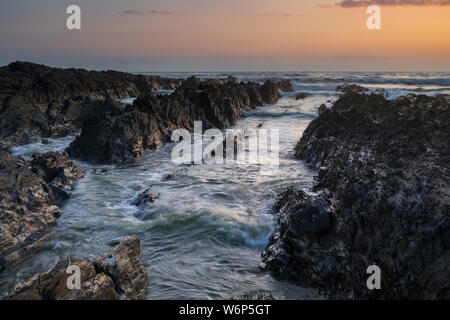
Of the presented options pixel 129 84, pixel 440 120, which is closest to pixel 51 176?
pixel 440 120

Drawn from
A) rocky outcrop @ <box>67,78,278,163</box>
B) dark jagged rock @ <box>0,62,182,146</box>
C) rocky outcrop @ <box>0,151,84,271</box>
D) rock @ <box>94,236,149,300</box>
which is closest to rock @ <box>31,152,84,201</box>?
rocky outcrop @ <box>0,151,84,271</box>

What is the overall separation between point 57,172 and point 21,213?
307 cm

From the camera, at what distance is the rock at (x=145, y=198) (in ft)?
27.2

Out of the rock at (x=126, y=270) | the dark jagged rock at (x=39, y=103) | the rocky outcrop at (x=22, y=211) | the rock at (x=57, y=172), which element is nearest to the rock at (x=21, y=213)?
the rocky outcrop at (x=22, y=211)

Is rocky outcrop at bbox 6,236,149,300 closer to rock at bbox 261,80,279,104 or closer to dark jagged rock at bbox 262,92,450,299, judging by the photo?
dark jagged rock at bbox 262,92,450,299

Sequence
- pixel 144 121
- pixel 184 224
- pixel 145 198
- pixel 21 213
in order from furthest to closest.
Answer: pixel 144 121 → pixel 145 198 → pixel 184 224 → pixel 21 213

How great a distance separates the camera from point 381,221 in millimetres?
4516

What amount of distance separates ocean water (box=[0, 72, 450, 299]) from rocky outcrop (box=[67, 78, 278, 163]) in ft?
3.55

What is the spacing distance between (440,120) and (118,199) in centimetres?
833

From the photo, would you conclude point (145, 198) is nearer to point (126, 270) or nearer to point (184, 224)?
point (184, 224)

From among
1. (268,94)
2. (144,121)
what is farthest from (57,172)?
(268,94)

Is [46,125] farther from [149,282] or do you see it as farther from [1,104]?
[149,282]

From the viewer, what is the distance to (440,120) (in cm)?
659

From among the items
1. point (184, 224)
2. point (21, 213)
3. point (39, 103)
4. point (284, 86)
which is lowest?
point (184, 224)
